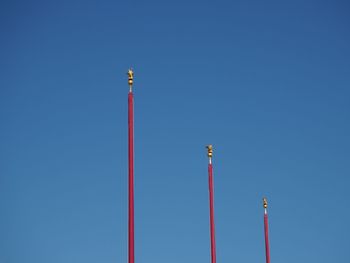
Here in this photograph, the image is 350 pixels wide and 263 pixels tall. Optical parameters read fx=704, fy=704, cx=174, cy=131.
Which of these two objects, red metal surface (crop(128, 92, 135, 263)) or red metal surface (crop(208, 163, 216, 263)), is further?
red metal surface (crop(208, 163, 216, 263))

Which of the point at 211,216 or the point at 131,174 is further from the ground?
the point at 211,216

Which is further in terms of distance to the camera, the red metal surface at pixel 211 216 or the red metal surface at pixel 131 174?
the red metal surface at pixel 211 216

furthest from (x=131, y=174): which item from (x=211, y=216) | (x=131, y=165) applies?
(x=211, y=216)

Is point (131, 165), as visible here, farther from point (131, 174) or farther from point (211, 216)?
point (211, 216)

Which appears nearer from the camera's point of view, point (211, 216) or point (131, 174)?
point (131, 174)

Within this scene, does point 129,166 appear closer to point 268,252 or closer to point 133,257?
point 133,257

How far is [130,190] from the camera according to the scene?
39.4 metres

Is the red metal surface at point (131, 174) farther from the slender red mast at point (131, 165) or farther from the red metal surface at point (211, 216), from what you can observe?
the red metal surface at point (211, 216)

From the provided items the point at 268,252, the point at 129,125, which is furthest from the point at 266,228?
the point at 129,125

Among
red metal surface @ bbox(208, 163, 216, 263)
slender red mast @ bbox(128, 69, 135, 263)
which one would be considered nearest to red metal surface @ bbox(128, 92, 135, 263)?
slender red mast @ bbox(128, 69, 135, 263)

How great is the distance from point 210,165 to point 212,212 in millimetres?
3880

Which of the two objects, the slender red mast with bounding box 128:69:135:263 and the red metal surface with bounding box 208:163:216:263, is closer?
the slender red mast with bounding box 128:69:135:263

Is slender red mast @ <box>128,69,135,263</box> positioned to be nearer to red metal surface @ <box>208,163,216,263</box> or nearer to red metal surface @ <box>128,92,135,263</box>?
red metal surface @ <box>128,92,135,263</box>

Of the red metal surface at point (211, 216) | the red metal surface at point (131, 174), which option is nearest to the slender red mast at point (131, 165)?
the red metal surface at point (131, 174)
